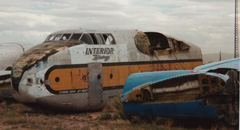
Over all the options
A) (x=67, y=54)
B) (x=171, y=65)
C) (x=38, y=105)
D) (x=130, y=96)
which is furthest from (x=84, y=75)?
(x=171, y=65)

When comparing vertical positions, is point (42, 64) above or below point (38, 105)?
above

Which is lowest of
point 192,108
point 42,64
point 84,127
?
point 84,127

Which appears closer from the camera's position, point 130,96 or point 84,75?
point 130,96

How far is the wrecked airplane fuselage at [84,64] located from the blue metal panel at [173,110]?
4112 millimetres

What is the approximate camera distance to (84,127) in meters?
13.3

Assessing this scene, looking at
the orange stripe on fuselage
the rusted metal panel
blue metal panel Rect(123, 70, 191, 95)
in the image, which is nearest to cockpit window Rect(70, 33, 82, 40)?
the rusted metal panel

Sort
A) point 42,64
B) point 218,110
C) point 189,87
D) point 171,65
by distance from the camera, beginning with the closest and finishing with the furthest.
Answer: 1. point 218,110
2. point 189,87
3. point 42,64
4. point 171,65

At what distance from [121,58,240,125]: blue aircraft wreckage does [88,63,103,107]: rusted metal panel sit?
12.0 feet

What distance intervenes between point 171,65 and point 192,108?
8.77m

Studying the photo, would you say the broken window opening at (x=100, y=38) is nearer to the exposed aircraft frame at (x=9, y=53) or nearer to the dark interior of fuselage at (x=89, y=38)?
the dark interior of fuselage at (x=89, y=38)

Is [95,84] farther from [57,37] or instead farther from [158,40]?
[158,40]

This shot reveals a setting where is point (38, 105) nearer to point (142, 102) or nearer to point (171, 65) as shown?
point (142, 102)

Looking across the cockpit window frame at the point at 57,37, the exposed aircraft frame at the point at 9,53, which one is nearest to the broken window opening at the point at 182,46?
the cockpit window frame at the point at 57,37

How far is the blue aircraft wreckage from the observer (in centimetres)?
1178
